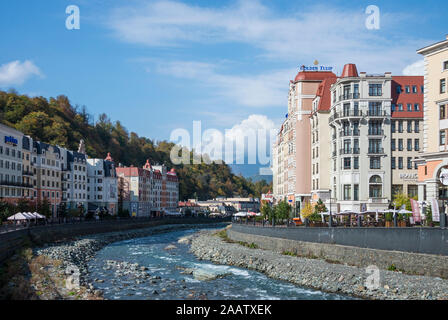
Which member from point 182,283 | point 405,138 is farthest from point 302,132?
point 182,283

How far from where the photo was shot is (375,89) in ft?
240

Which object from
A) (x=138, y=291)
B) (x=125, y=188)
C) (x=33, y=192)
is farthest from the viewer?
(x=125, y=188)

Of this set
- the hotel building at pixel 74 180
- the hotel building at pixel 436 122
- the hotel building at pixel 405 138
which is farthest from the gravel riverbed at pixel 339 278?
the hotel building at pixel 74 180

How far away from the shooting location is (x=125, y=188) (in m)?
159

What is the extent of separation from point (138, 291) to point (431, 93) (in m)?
33.9

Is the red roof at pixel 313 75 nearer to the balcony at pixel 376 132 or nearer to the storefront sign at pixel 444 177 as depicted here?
the balcony at pixel 376 132

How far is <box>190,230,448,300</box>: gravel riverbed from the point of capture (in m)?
32.9

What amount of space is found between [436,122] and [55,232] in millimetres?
56084

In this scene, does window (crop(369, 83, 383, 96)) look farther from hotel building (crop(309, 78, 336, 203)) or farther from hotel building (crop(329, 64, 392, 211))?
hotel building (crop(309, 78, 336, 203))

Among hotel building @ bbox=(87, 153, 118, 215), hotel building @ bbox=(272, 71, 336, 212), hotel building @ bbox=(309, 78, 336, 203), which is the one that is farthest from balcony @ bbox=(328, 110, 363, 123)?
hotel building @ bbox=(87, 153, 118, 215)

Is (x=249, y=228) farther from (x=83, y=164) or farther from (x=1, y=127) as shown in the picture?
(x=83, y=164)

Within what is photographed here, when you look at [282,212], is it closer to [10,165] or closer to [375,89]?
[375,89]

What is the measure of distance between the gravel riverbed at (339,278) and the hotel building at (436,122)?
44.8 feet

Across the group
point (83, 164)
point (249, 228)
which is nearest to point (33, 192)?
point (83, 164)
